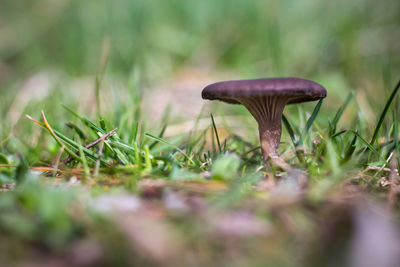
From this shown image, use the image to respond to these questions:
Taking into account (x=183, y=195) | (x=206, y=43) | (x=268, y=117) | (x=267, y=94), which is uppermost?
(x=206, y=43)

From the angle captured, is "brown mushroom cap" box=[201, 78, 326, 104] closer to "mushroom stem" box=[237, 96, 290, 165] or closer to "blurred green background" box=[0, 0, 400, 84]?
"mushroom stem" box=[237, 96, 290, 165]

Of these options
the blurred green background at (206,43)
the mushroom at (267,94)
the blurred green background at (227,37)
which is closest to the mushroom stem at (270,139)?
the mushroom at (267,94)

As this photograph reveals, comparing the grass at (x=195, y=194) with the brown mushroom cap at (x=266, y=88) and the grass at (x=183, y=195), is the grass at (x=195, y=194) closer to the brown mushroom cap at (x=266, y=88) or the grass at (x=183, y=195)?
the grass at (x=183, y=195)

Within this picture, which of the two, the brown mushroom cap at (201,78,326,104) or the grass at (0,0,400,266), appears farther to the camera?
the brown mushroom cap at (201,78,326,104)

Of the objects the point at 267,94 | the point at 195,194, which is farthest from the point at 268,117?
the point at 195,194

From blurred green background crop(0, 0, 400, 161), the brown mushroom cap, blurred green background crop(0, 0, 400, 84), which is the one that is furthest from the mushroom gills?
blurred green background crop(0, 0, 400, 84)

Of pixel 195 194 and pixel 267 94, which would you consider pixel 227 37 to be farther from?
pixel 195 194

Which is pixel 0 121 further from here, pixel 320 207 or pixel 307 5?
pixel 307 5

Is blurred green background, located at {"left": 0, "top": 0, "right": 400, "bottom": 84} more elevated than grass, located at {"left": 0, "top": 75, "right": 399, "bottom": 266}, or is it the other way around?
blurred green background, located at {"left": 0, "top": 0, "right": 400, "bottom": 84}

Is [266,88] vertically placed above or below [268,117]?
above

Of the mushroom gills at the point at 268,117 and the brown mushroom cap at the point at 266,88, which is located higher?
the brown mushroom cap at the point at 266,88
